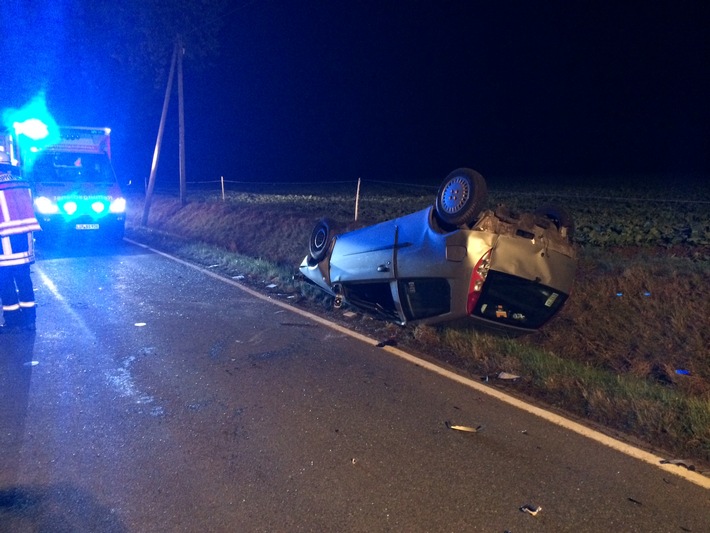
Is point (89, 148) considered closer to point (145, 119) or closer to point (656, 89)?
point (145, 119)

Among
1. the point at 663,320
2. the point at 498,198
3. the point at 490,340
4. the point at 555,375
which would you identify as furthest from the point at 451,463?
the point at 498,198

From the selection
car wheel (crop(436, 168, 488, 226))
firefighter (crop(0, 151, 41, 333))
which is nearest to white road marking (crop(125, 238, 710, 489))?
car wheel (crop(436, 168, 488, 226))

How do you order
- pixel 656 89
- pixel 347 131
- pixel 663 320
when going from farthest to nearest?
pixel 347 131, pixel 656 89, pixel 663 320

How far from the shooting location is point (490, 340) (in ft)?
18.6

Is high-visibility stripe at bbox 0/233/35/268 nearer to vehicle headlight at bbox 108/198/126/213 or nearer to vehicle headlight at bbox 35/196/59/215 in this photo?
vehicle headlight at bbox 35/196/59/215

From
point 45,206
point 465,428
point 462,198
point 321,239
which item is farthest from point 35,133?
point 465,428

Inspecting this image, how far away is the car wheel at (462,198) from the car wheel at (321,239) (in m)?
2.41

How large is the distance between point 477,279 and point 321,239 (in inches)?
122

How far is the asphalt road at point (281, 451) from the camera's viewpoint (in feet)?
9.53

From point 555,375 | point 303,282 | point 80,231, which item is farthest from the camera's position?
point 80,231

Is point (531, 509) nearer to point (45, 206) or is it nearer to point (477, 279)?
point (477, 279)

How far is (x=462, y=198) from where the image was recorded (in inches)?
195

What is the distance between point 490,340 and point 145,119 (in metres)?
44.0

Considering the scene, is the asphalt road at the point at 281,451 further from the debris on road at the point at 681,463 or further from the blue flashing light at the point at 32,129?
the blue flashing light at the point at 32,129
